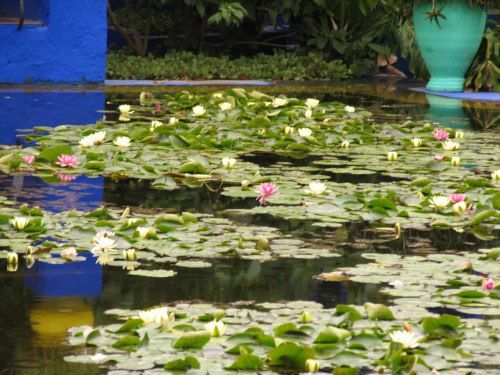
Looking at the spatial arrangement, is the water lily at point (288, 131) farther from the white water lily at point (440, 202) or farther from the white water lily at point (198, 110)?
the white water lily at point (440, 202)

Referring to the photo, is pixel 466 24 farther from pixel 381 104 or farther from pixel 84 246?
pixel 84 246

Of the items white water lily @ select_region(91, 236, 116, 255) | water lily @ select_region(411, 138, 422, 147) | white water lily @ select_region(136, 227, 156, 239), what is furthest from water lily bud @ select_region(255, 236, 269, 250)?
water lily @ select_region(411, 138, 422, 147)

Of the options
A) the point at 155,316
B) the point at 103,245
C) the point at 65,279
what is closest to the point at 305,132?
the point at 103,245

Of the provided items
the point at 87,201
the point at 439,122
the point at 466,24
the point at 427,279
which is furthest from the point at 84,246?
the point at 466,24

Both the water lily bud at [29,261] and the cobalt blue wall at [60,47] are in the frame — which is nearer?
the water lily bud at [29,261]

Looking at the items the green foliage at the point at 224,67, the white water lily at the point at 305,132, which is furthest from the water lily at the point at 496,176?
the green foliage at the point at 224,67

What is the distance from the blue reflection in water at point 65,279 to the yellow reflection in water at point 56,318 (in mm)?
78

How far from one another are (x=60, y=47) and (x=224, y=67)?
181cm

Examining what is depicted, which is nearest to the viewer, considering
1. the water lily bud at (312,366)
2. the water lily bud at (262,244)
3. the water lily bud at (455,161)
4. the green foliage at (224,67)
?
the water lily bud at (312,366)

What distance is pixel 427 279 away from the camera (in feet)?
10.9

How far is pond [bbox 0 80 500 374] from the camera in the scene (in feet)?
8.90

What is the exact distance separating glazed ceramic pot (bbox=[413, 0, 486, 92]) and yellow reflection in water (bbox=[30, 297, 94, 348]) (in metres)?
7.47

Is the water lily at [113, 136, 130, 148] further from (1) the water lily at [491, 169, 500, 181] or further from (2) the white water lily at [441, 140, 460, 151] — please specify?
(1) the water lily at [491, 169, 500, 181]

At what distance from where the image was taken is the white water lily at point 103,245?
355 cm
